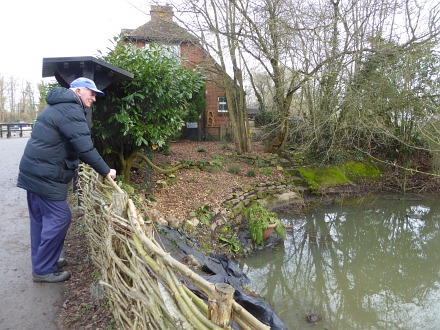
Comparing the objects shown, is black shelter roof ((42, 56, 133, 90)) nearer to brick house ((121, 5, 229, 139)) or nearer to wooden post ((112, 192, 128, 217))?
wooden post ((112, 192, 128, 217))

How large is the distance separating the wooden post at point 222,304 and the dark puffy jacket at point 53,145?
2.06 m

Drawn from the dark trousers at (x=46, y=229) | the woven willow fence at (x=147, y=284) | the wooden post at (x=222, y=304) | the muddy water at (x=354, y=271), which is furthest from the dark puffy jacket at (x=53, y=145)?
the muddy water at (x=354, y=271)

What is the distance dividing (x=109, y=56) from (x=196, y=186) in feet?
12.1

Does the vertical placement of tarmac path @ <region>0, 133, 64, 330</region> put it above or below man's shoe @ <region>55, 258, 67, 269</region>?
below

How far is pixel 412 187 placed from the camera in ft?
39.4

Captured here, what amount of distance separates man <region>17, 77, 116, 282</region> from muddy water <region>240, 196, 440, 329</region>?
3.20 meters

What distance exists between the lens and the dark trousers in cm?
311

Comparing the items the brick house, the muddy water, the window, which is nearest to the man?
the muddy water

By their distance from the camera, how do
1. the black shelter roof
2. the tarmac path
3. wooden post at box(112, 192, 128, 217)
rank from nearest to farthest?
wooden post at box(112, 192, 128, 217) < the tarmac path < the black shelter roof

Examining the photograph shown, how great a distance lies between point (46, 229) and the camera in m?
3.09

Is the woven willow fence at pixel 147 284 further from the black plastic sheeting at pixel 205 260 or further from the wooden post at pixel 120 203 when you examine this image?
the black plastic sheeting at pixel 205 260

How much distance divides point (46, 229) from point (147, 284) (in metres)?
1.59

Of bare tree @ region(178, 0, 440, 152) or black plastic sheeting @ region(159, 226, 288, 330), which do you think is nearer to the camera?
black plastic sheeting @ region(159, 226, 288, 330)

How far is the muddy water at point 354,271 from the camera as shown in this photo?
4.75 metres
